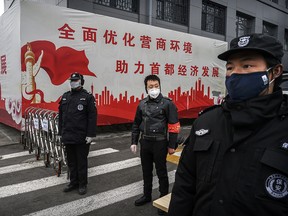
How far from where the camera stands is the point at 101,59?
9188mm

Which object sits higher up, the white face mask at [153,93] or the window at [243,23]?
the window at [243,23]

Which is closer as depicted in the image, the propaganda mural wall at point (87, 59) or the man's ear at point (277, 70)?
the man's ear at point (277, 70)

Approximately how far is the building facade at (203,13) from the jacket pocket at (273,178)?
1087 centimetres

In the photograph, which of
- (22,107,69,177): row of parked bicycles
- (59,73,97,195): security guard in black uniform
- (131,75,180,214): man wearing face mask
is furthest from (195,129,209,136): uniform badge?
(22,107,69,177): row of parked bicycles

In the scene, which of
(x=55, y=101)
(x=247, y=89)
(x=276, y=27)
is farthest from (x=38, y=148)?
(x=276, y=27)

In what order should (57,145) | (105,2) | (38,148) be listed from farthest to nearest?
1. (105,2)
2. (38,148)
3. (57,145)

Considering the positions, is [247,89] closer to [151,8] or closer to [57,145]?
[57,145]

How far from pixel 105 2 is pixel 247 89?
39.3 feet

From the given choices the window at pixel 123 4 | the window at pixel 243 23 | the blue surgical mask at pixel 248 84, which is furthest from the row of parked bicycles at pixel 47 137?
the window at pixel 243 23

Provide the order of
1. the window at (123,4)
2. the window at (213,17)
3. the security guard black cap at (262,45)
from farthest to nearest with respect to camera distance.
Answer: the window at (213,17) < the window at (123,4) < the security guard black cap at (262,45)

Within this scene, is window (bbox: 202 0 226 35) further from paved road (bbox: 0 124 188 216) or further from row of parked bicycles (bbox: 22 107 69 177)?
row of parked bicycles (bbox: 22 107 69 177)

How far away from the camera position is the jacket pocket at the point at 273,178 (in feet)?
4.37

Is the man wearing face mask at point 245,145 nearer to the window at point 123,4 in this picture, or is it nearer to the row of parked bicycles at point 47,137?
the row of parked bicycles at point 47,137

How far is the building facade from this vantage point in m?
12.6
